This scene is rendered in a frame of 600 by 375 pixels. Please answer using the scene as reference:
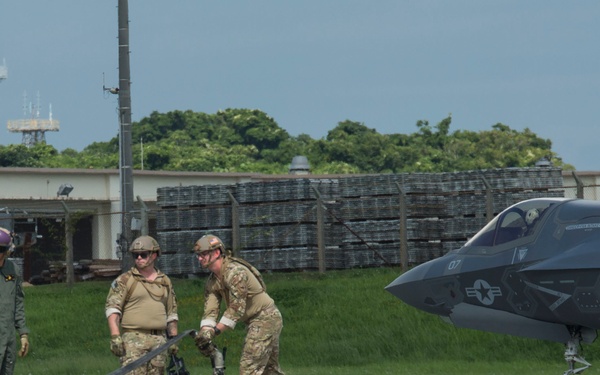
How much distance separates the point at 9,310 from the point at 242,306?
9.22 ft

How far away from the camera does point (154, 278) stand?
1384 cm

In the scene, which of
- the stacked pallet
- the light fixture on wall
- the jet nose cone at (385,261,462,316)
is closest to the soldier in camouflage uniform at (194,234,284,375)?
the jet nose cone at (385,261,462,316)

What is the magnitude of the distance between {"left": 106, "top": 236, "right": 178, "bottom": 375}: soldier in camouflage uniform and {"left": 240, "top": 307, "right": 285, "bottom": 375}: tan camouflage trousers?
0.81 metres

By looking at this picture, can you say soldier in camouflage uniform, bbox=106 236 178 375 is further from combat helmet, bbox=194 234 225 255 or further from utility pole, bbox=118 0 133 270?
utility pole, bbox=118 0 133 270

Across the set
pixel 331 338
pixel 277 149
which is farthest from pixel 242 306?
pixel 277 149

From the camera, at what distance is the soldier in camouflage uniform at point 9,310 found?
1411 centimetres

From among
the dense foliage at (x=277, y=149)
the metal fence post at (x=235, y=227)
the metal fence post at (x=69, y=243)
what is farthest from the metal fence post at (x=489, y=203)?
→ the dense foliage at (x=277, y=149)

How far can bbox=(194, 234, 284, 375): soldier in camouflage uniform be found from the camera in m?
13.4

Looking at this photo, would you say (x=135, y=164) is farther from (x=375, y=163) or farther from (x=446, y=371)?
(x=446, y=371)

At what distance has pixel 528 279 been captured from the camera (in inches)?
636

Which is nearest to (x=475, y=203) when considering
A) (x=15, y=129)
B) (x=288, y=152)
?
(x=288, y=152)

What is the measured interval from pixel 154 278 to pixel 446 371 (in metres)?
9.18

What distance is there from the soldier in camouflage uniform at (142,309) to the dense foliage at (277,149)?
260 ft

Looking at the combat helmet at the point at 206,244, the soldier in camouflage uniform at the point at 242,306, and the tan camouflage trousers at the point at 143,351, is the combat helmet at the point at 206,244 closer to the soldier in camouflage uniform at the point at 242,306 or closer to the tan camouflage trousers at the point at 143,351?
the soldier in camouflage uniform at the point at 242,306
